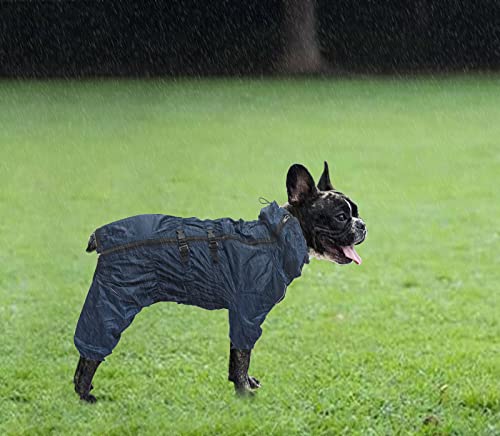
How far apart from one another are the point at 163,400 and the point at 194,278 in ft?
3.48

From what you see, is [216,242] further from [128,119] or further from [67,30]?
[67,30]

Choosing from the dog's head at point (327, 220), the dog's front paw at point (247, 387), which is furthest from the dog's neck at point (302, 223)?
the dog's front paw at point (247, 387)

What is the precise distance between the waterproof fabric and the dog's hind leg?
0.08 metres

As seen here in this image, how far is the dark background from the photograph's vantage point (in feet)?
66.0

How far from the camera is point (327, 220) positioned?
2984mm

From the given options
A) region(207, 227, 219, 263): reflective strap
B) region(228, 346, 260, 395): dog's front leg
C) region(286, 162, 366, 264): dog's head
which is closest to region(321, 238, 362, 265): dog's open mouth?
region(286, 162, 366, 264): dog's head

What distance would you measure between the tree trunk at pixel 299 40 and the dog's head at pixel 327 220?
1701 centimetres

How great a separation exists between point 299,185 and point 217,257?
1.16 ft

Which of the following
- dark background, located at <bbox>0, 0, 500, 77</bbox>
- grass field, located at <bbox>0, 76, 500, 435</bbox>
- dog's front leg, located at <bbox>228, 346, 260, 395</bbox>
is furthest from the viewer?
dark background, located at <bbox>0, 0, 500, 77</bbox>

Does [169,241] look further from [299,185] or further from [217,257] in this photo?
[299,185]

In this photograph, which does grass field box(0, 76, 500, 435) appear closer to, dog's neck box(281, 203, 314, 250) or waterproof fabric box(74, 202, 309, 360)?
waterproof fabric box(74, 202, 309, 360)

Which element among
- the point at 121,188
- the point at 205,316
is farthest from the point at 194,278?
the point at 121,188

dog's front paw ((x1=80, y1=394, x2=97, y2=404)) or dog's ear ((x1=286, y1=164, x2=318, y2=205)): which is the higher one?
dog's ear ((x1=286, y1=164, x2=318, y2=205))

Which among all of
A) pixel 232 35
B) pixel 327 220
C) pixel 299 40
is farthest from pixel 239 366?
pixel 232 35
